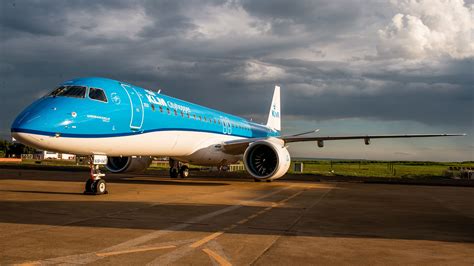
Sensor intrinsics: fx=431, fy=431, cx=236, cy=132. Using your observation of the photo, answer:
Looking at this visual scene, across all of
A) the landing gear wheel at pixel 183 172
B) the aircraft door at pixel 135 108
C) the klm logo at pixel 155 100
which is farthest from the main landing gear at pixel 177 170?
the aircraft door at pixel 135 108

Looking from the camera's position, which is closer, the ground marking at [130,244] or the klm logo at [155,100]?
the ground marking at [130,244]

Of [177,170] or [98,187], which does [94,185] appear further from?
[177,170]

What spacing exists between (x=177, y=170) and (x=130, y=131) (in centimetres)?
1164

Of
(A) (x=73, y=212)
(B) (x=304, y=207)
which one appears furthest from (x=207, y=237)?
(B) (x=304, y=207)

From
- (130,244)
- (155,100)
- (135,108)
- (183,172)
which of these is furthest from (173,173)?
(130,244)

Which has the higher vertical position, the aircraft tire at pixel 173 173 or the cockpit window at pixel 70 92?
the cockpit window at pixel 70 92

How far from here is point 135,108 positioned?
15938 mm

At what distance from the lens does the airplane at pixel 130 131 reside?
12.6 meters

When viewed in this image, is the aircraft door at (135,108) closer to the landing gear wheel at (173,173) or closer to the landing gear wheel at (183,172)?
the landing gear wheel at (173,173)

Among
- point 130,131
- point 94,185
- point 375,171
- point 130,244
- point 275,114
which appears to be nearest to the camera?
point 130,244

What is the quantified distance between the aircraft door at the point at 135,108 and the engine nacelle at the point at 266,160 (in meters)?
6.52

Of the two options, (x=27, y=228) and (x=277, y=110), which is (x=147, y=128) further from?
(x=277, y=110)

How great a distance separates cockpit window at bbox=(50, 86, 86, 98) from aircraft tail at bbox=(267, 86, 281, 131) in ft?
78.9

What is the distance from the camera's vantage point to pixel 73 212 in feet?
32.1
